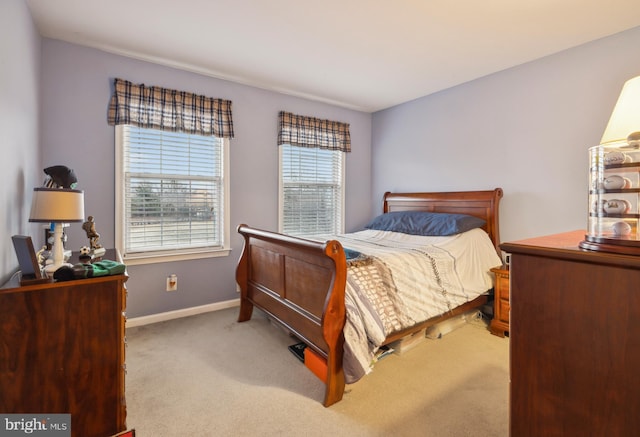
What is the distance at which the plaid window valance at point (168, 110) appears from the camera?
272 centimetres

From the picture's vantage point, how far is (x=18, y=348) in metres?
1.32

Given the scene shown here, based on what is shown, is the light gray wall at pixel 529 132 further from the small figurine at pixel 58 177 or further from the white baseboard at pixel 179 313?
the small figurine at pixel 58 177

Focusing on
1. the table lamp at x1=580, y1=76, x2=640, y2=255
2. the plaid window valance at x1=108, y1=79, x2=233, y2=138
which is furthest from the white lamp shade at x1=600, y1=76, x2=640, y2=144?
the plaid window valance at x1=108, y1=79, x2=233, y2=138

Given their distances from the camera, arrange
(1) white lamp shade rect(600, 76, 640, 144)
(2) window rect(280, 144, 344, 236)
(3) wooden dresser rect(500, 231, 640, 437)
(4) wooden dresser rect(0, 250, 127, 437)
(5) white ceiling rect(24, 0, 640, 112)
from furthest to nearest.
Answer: (2) window rect(280, 144, 344, 236), (5) white ceiling rect(24, 0, 640, 112), (4) wooden dresser rect(0, 250, 127, 437), (1) white lamp shade rect(600, 76, 640, 144), (3) wooden dresser rect(500, 231, 640, 437)

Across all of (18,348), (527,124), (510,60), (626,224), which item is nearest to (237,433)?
(18,348)

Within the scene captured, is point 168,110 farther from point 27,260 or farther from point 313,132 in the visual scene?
point 27,260

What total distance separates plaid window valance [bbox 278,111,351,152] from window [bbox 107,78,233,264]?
0.67 metres

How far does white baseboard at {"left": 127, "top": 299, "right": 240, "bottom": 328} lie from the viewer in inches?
114

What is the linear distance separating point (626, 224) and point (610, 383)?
0.38 meters

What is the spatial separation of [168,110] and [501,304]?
11.5ft

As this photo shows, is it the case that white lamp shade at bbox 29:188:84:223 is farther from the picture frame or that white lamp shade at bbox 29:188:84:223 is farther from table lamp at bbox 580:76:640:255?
table lamp at bbox 580:76:640:255

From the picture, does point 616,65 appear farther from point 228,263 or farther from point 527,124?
point 228,263

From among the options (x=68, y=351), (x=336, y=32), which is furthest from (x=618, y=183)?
(x=336, y=32)

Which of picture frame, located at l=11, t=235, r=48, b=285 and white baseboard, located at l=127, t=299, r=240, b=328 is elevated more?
picture frame, located at l=11, t=235, r=48, b=285
